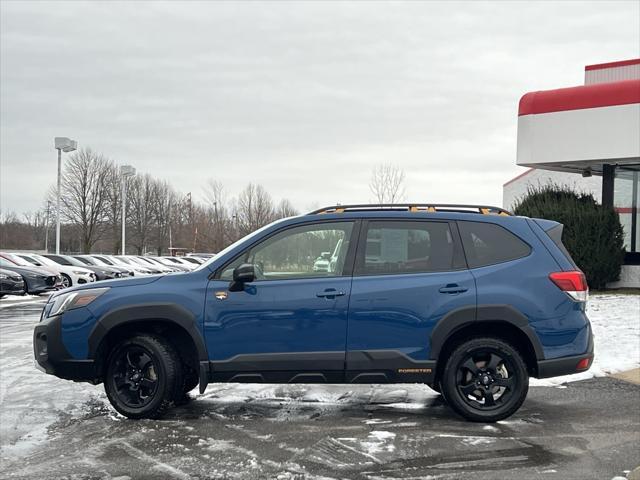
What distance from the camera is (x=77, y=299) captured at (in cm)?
611

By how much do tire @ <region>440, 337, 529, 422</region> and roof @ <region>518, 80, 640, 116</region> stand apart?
1355cm

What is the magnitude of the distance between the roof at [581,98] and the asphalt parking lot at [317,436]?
1182 cm

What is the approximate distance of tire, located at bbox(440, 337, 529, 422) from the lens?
5957mm

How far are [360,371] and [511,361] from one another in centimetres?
134

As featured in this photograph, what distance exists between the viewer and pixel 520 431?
5.76 m

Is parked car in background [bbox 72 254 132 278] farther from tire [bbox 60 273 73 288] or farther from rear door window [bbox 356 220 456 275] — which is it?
rear door window [bbox 356 220 456 275]

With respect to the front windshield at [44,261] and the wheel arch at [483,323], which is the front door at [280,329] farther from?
the front windshield at [44,261]

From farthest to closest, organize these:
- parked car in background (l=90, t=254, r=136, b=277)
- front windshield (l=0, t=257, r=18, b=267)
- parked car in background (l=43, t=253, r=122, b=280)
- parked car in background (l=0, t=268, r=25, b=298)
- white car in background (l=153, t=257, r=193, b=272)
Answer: white car in background (l=153, t=257, r=193, b=272) < parked car in background (l=90, t=254, r=136, b=277) < parked car in background (l=43, t=253, r=122, b=280) < front windshield (l=0, t=257, r=18, b=267) < parked car in background (l=0, t=268, r=25, b=298)

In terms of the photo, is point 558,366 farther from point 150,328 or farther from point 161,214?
point 161,214

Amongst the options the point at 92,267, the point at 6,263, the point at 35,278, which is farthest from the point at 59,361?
the point at 92,267

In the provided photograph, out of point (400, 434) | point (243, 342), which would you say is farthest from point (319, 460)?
point (243, 342)

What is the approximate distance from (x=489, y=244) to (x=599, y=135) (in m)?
13.2

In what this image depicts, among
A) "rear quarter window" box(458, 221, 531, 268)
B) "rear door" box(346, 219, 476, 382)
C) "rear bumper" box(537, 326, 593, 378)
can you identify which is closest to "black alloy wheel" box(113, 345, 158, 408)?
"rear door" box(346, 219, 476, 382)

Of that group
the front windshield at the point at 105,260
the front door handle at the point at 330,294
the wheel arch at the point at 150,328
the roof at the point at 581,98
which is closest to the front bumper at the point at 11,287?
the front windshield at the point at 105,260
